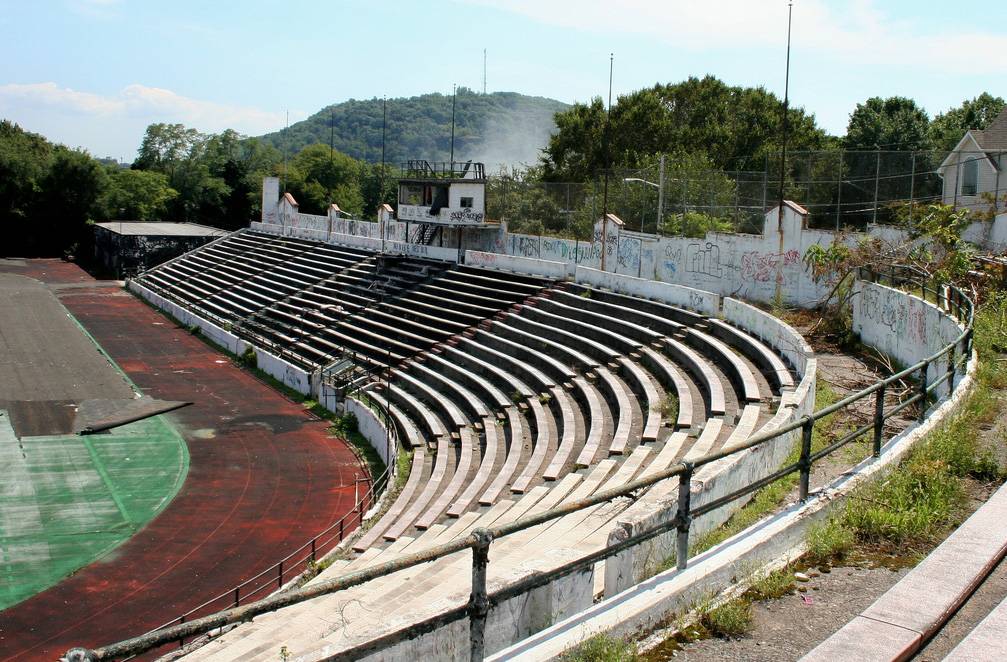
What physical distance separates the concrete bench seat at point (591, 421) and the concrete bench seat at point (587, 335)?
1.58 m

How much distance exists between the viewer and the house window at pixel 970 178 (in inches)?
1273

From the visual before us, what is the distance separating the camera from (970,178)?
3366 centimetres

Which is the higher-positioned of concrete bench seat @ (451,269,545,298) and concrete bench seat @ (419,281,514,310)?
concrete bench seat @ (451,269,545,298)

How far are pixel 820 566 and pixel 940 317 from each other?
10412mm

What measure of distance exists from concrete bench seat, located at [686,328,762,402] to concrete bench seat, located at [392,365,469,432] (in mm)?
6117

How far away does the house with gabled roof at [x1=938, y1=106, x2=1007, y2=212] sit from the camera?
28.5m

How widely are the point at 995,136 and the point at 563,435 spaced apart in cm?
2655

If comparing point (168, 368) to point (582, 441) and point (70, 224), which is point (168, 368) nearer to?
point (582, 441)

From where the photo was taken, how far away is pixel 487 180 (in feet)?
136

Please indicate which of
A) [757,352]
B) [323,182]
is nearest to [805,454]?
[757,352]

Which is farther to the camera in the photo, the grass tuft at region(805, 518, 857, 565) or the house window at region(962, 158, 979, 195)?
the house window at region(962, 158, 979, 195)

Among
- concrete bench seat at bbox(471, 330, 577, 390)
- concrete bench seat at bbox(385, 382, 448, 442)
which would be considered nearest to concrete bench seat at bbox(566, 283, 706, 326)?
concrete bench seat at bbox(471, 330, 577, 390)

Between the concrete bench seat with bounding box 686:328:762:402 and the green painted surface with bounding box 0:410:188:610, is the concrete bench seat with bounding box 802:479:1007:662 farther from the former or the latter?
the green painted surface with bounding box 0:410:188:610

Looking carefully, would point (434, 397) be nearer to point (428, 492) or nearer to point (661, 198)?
point (428, 492)
